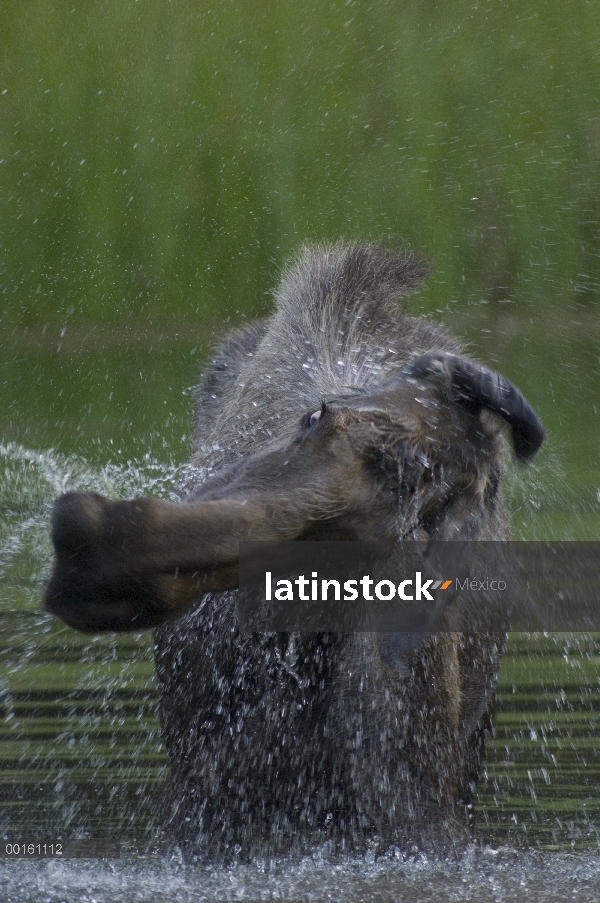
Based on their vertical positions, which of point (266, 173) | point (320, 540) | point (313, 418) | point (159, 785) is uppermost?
point (266, 173)

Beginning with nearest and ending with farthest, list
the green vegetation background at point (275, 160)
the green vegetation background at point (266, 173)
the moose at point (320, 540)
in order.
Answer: the moose at point (320, 540)
the green vegetation background at point (266, 173)
the green vegetation background at point (275, 160)

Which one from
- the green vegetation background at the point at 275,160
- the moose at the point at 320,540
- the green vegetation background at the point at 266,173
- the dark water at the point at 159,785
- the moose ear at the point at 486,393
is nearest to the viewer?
the moose at the point at 320,540

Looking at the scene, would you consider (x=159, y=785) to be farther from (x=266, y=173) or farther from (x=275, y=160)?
(x=275, y=160)

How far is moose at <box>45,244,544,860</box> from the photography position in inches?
98.6

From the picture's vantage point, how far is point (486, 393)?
3.17 m

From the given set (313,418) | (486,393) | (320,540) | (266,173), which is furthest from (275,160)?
(320,540)

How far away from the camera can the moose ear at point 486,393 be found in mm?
3166

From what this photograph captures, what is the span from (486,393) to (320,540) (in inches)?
24.4

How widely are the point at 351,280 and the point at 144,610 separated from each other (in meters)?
2.77

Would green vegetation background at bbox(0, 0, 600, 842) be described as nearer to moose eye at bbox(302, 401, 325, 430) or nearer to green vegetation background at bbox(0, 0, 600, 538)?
green vegetation background at bbox(0, 0, 600, 538)

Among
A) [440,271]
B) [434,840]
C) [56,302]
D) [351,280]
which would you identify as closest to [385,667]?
[434,840]

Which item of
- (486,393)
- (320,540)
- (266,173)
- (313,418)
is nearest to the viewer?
(320,540)

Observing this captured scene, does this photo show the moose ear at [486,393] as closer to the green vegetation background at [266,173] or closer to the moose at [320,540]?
the moose at [320,540]

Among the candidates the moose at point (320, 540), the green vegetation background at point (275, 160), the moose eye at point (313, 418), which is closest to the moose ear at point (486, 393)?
the moose at point (320, 540)
